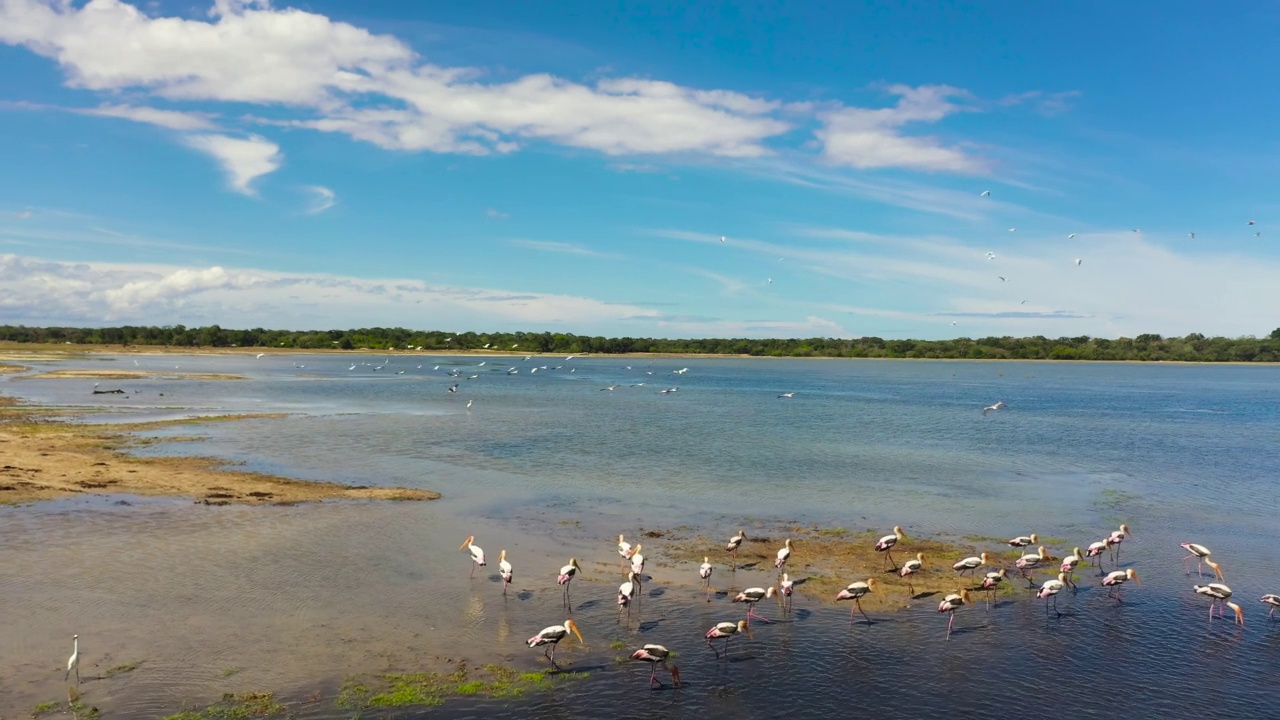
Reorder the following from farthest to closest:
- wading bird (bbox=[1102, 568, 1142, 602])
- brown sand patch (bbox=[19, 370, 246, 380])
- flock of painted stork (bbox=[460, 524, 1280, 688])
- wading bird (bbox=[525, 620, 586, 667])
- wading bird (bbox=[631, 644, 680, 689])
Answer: brown sand patch (bbox=[19, 370, 246, 380]) → wading bird (bbox=[1102, 568, 1142, 602]) → flock of painted stork (bbox=[460, 524, 1280, 688]) → wading bird (bbox=[525, 620, 586, 667]) → wading bird (bbox=[631, 644, 680, 689])

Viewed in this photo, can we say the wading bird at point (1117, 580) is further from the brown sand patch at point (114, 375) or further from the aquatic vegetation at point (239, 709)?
the brown sand patch at point (114, 375)

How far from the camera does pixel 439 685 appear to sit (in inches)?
438

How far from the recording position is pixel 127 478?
24.8 meters

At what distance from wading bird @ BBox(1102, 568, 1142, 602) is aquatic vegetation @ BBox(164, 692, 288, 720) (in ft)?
48.0

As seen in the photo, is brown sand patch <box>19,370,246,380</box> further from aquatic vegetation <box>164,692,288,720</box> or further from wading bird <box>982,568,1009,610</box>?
wading bird <box>982,568,1009,610</box>

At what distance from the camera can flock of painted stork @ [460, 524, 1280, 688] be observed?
12.3 m

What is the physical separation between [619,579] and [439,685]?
5510 millimetres

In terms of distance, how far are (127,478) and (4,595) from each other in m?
11.9

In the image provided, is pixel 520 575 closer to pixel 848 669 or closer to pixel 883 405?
pixel 848 669

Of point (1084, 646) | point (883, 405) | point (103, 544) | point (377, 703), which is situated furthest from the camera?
point (883, 405)

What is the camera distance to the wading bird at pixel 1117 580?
15.3 meters

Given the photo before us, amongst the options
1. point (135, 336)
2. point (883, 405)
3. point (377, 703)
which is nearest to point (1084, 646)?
point (377, 703)

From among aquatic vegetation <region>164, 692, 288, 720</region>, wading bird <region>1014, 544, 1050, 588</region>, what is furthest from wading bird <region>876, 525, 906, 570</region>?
aquatic vegetation <region>164, 692, 288, 720</region>

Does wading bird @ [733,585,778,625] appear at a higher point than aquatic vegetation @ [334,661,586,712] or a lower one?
higher
